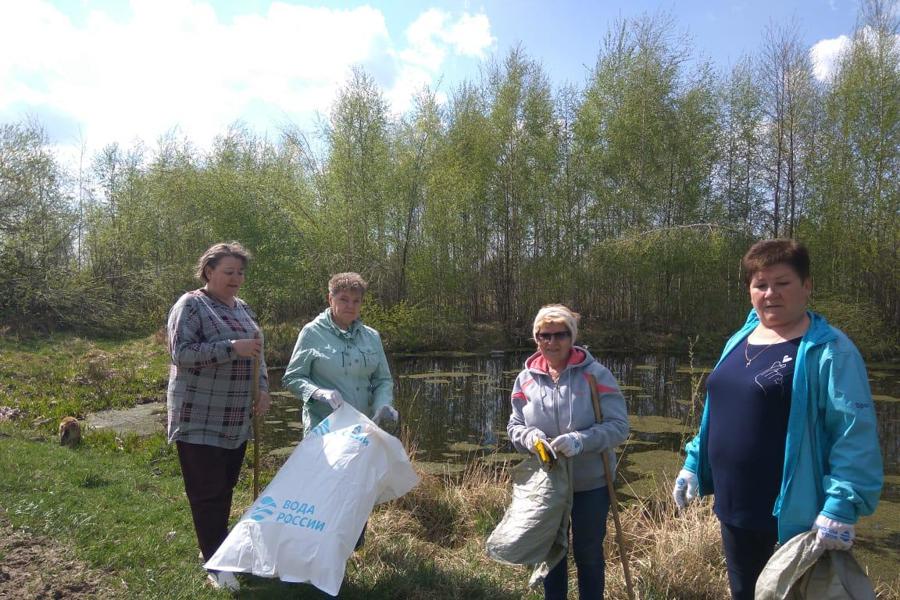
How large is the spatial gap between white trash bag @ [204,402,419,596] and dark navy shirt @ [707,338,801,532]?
4.74ft

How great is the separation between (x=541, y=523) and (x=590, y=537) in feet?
0.80

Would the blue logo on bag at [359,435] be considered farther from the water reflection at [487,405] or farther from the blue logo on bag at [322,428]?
the water reflection at [487,405]

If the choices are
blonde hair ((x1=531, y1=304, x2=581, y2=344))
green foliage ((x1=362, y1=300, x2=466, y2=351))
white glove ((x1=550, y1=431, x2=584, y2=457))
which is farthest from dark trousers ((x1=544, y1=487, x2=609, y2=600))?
green foliage ((x1=362, y1=300, x2=466, y2=351))

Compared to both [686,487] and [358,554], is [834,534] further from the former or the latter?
[358,554]

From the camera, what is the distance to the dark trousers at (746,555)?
207 centimetres

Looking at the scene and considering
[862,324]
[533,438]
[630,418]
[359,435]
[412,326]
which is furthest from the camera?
[412,326]

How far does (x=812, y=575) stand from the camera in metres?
1.80

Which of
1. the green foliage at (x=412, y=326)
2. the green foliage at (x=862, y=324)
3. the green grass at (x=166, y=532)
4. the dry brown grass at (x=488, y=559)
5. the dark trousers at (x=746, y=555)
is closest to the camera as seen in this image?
the dark trousers at (x=746, y=555)

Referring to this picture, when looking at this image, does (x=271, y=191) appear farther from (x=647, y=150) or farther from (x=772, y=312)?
(x=772, y=312)

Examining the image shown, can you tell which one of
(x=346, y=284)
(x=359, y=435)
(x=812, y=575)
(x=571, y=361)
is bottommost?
(x=812, y=575)

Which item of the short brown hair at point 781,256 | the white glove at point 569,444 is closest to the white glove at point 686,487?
the white glove at point 569,444

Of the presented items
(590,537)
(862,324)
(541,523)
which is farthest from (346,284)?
(862,324)

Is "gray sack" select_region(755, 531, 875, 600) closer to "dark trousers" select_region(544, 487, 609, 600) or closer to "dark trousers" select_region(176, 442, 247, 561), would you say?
"dark trousers" select_region(544, 487, 609, 600)

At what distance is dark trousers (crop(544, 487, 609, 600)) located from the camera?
8.27 ft
